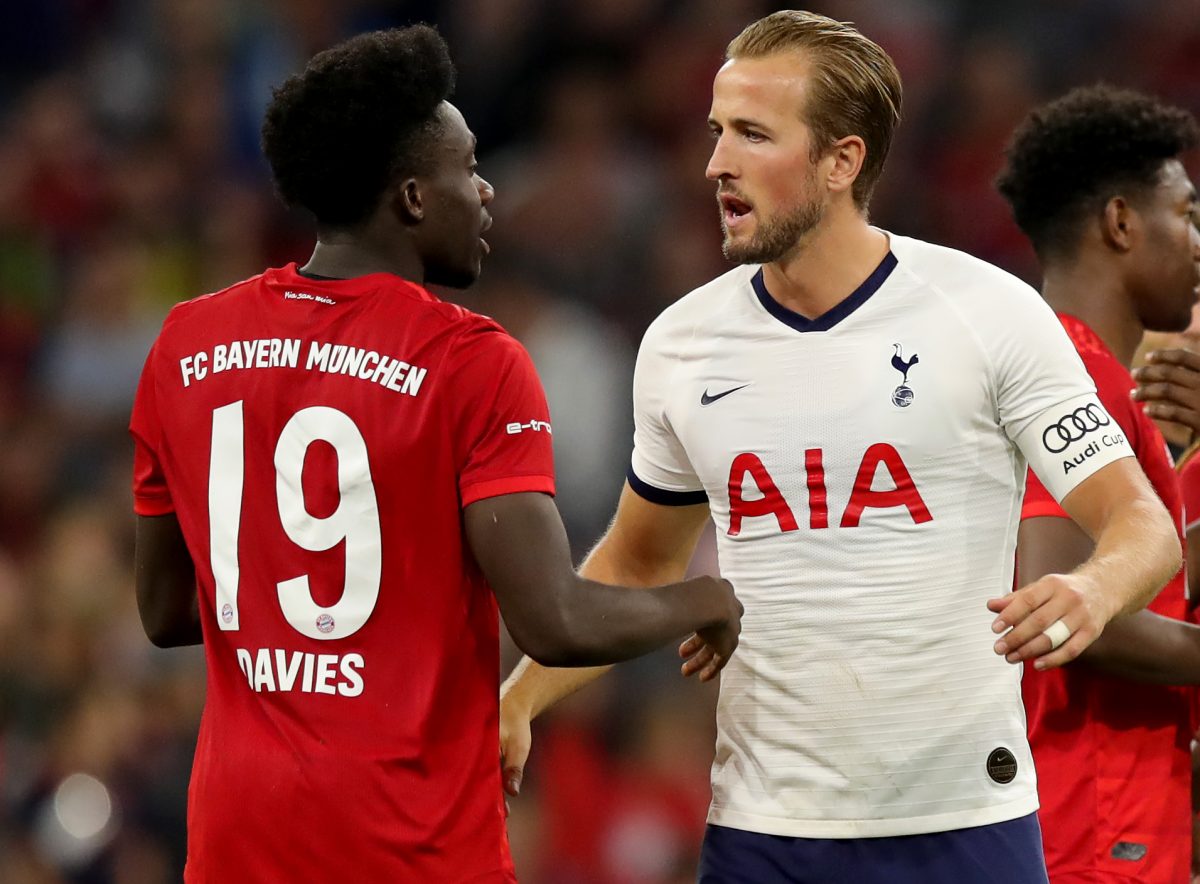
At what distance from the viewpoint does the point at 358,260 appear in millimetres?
3221

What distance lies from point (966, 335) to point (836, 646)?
611 mm

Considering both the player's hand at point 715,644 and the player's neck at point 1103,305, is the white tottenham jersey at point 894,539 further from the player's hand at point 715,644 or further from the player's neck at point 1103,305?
the player's neck at point 1103,305

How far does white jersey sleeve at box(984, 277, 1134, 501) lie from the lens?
3.24 meters

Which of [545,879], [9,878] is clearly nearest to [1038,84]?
[545,879]

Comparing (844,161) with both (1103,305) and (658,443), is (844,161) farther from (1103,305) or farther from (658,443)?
(1103,305)

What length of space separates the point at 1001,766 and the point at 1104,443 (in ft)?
2.00

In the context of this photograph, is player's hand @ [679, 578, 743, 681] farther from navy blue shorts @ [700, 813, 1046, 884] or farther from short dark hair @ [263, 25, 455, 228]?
short dark hair @ [263, 25, 455, 228]

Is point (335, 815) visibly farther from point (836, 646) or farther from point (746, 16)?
point (746, 16)

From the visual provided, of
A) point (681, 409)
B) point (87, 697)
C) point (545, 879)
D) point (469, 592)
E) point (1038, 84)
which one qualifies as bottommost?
point (545, 879)

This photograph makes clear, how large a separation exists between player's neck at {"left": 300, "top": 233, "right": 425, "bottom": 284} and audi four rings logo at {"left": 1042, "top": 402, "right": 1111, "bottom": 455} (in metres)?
1.16

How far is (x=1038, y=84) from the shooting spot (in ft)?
30.5

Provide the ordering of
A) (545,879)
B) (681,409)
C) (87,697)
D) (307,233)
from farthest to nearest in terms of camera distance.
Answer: (307,233), (87,697), (545,879), (681,409)

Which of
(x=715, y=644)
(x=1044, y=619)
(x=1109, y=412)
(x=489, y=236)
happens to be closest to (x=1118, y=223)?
(x=1109, y=412)

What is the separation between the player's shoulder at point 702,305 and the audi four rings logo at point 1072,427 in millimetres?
686
